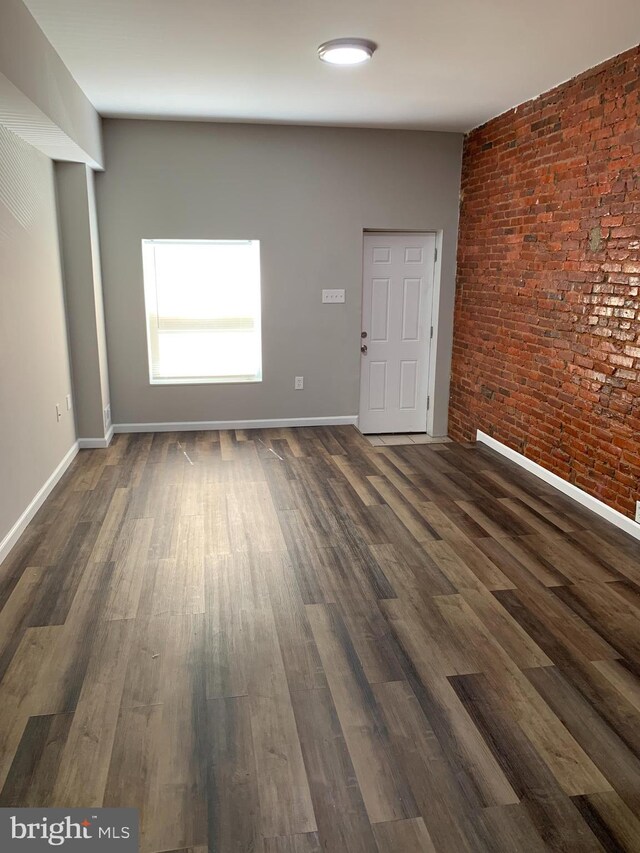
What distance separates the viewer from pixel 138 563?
10.8ft

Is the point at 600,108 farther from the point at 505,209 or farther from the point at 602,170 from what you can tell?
the point at 505,209

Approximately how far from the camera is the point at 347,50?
3.38 metres

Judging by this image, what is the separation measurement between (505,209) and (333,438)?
7.73ft

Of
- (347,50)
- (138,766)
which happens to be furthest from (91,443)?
(138,766)

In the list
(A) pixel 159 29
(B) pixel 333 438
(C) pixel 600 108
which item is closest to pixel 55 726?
(A) pixel 159 29

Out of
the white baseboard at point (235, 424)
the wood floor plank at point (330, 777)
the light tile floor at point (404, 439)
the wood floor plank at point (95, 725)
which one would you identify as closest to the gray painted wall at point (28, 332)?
the white baseboard at point (235, 424)

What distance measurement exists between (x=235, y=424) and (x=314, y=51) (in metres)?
3.28

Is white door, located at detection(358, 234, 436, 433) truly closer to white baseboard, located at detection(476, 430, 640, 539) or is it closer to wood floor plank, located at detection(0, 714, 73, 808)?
white baseboard, located at detection(476, 430, 640, 539)

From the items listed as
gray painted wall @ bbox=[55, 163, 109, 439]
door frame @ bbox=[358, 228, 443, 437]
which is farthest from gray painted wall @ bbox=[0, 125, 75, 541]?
door frame @ bbox=[358, 228, 443, 437]

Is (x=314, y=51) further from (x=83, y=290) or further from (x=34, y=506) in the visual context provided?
(x=34, y=506)

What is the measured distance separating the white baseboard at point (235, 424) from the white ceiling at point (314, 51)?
2599 mm

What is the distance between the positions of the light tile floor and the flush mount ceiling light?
3.29 m

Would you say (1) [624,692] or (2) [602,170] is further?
(2) [602,170]

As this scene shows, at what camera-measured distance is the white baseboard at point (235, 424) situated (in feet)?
18.9
